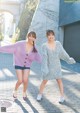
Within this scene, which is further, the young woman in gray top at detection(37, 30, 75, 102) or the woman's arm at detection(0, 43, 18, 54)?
the woman's arm at detection(0, 43, 18, 54)

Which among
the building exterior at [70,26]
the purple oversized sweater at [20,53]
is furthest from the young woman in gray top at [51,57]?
the building exterior at [70,26]

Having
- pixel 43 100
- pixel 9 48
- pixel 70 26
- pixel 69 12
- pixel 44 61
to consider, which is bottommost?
pixel 43 100

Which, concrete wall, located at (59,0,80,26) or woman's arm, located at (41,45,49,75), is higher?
concrete wall, located at (59,0,80,26)

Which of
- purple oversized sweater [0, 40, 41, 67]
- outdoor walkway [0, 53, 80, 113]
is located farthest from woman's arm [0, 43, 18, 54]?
outdoor walkway [0, 53, 80, 113]

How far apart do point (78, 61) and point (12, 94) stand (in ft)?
32.4

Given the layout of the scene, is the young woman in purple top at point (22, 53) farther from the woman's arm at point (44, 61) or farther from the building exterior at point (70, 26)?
the building exterior at point (70, 26)

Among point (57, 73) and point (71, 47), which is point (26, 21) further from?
point (57, 73)

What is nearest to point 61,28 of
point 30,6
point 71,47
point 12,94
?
point 71,47

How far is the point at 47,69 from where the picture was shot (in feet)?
25.1

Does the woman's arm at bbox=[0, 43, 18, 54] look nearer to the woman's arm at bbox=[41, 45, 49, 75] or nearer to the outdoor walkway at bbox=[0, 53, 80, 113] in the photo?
the woman's arm at bbox=[41, 45, 49, 75]

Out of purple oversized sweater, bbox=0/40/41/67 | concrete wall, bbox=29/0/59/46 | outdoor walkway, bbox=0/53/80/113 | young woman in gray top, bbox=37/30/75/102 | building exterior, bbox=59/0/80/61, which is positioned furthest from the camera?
concrete wall, bbox=29/0/59/46

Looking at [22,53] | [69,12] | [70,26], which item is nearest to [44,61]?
[22,53]

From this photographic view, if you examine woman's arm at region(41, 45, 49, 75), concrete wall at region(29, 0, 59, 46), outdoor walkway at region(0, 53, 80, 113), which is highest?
concrete wall at region(29, 0, 59, 46)

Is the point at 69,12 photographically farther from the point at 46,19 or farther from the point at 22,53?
the point at 22,53
